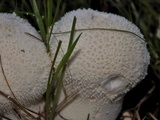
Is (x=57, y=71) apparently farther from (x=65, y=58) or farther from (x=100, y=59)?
(x=100, y=59)

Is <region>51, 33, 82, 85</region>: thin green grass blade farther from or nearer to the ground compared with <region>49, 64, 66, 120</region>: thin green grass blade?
farther from the ground

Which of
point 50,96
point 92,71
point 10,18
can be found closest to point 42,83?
point 50,96

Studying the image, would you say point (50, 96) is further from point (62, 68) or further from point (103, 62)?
point (103, 62)

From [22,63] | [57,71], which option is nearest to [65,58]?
[57,71]

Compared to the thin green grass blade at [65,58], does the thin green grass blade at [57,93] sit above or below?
below
